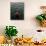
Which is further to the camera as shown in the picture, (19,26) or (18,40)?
(19,26)

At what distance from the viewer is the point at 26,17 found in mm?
2977

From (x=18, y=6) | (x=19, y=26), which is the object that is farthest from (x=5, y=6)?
(x=19, y=26)

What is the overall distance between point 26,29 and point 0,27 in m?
0.45

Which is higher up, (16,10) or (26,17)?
(16,10)

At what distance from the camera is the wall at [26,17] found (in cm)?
296

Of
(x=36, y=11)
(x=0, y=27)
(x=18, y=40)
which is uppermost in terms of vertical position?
(x=36, y=11)

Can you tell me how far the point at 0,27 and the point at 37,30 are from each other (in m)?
0.64

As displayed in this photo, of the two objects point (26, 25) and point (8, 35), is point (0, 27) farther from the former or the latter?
point (26, 25)

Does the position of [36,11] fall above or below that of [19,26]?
above

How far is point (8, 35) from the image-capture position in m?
2.84

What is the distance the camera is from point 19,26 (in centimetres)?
298

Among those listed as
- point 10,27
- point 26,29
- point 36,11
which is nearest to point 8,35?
point 10,27

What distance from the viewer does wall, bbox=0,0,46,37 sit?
9.70 ft

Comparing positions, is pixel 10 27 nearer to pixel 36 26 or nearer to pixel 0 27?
pixel 0 27
